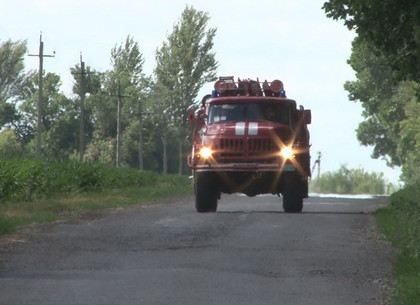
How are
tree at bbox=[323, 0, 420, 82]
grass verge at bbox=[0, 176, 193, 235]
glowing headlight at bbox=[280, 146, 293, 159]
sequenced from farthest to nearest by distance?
glowing headlight at bbox=[280, 146, 293, 159] → tree at bbox=[323, 0, 420, 82] → grass verge at bbox=[0, 176, 193, 235]

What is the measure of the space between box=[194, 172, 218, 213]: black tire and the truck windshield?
55.2 inches

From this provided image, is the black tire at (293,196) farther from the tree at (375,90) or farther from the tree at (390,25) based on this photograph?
the tree at (375,90)

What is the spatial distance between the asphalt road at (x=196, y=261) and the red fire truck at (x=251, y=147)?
2.08 m

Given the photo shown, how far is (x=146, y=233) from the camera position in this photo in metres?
25.2

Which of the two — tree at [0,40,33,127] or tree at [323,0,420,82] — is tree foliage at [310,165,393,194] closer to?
tree at [0,40,33,127]

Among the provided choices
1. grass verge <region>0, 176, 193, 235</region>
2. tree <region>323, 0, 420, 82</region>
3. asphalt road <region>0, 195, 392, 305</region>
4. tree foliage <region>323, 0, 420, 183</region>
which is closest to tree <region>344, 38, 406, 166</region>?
tree foliage <region>323, 0, 420, 183</region>

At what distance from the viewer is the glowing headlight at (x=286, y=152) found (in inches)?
1268

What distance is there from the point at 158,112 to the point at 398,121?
2326cm

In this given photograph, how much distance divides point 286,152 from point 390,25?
153 inches

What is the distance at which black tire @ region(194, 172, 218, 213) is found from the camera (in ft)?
108

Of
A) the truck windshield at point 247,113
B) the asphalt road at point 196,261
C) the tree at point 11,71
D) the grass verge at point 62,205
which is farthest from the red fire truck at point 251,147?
the tree at point 11,71

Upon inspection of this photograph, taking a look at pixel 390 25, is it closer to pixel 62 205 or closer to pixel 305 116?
pixel 305 116

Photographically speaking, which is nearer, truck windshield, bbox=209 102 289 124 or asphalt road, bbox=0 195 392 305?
asphalt road, bbox=0 195 392 305

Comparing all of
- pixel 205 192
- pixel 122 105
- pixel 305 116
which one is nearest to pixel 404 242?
pixel 305 116
